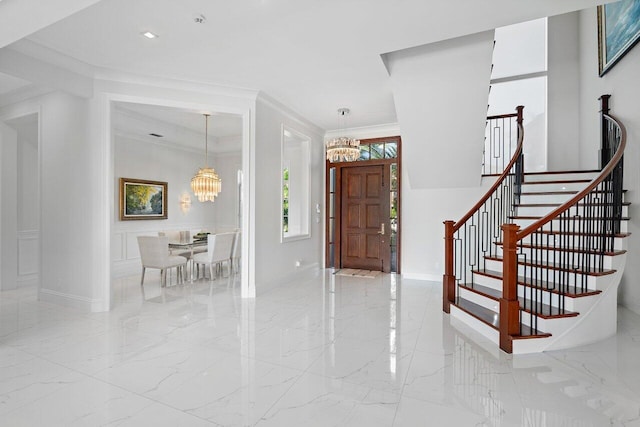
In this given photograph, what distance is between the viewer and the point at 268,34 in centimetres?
315

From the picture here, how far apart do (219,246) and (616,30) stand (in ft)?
21.0

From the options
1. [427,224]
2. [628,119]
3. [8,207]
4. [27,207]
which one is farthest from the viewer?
[427,224]

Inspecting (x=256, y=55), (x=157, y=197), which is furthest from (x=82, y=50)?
(x=157, y=197)

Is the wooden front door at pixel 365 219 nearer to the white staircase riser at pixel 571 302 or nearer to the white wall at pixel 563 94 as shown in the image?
the white wall at pixel 563 94

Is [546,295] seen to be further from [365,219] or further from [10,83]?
[10,83]

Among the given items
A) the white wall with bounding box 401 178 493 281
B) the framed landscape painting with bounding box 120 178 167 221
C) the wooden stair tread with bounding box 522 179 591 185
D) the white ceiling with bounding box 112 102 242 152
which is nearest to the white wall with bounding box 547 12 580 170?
the wooden stair tread with bounding box 522 179 591 185

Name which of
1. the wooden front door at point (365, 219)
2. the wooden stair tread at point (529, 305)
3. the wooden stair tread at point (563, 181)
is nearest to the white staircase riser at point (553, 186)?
the wooden stair tread at point (563, 181)

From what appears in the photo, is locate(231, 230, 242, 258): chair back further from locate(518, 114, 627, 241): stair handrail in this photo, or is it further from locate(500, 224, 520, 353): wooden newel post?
locate(518, 114, 627, 241): stair handrail

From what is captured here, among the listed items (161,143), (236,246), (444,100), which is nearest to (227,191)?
(161,143)

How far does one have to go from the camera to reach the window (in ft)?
20.7

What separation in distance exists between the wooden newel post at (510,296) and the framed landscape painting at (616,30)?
9.65 ft

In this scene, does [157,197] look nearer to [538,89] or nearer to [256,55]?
[256,55]

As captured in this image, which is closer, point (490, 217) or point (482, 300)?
point (482, 300)

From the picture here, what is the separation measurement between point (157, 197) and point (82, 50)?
3.93 metres
